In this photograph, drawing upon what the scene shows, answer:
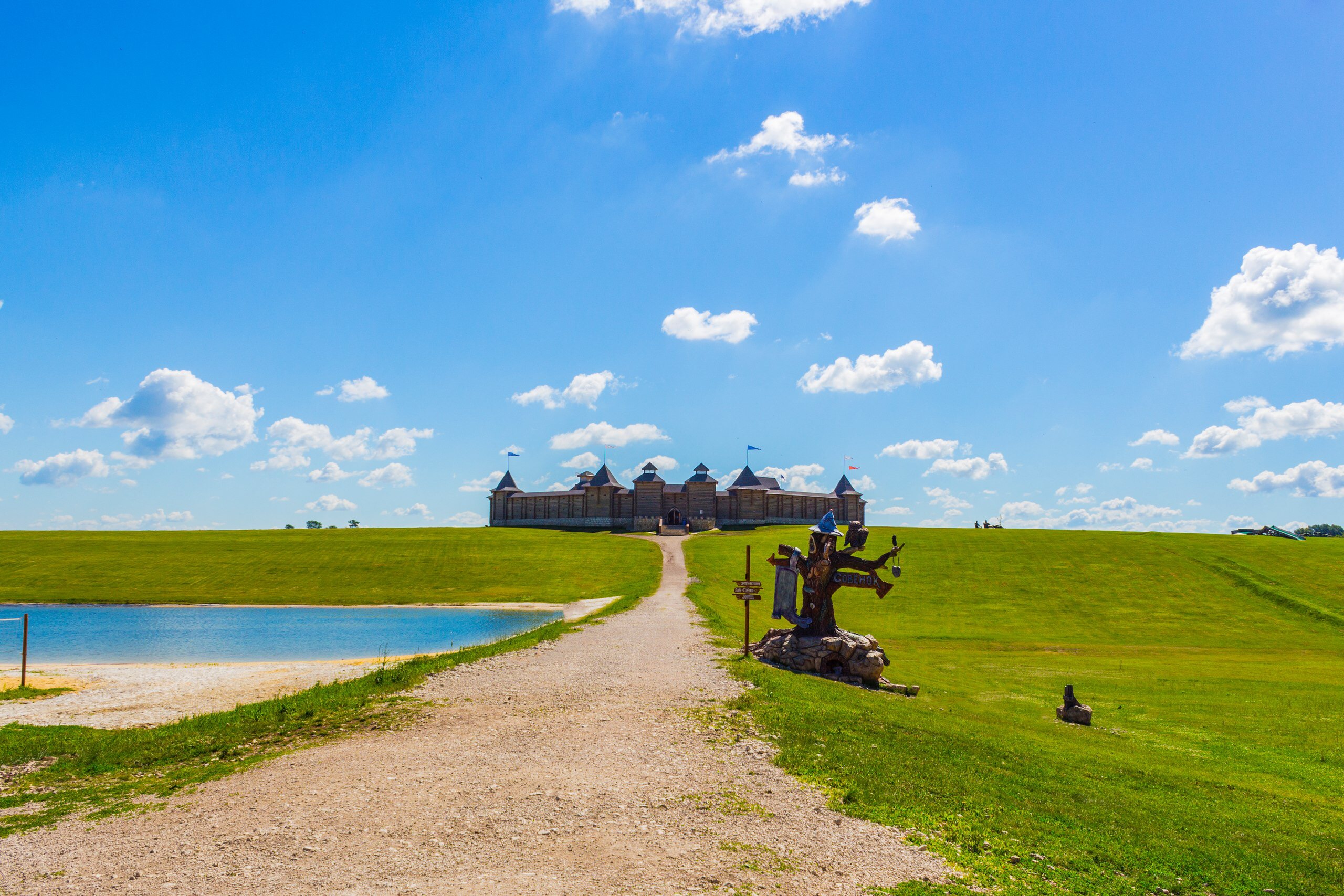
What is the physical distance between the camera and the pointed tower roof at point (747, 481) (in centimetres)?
10638

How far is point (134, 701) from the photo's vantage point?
21.2 metres

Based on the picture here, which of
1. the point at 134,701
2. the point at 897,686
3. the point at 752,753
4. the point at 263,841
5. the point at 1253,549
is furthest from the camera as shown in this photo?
the point at 1253,549

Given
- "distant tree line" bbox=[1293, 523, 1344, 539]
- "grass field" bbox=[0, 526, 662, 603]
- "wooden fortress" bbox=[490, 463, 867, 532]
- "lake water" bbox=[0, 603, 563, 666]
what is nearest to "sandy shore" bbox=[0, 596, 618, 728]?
"lake water" bbox=[0, 603, 563, 666]

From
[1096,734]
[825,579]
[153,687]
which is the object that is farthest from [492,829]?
[153,687]

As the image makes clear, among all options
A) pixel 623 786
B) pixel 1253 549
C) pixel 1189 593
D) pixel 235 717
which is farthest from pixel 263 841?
pixel 1253 549

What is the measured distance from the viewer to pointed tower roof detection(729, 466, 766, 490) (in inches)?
4188

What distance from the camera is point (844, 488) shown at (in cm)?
11181

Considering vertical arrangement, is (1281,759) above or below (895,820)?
below

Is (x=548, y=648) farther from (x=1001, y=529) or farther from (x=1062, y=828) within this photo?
(x=1001, y=529)

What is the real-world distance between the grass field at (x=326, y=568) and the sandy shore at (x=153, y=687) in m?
22.8

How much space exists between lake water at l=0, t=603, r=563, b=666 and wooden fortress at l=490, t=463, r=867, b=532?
51.2m

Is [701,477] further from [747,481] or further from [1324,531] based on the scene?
[1324,531]

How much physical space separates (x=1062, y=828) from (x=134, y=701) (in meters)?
24.2

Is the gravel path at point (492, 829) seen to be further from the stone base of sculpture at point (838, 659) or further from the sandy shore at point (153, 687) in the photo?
the stone base of sculpture at point (838, 659)
